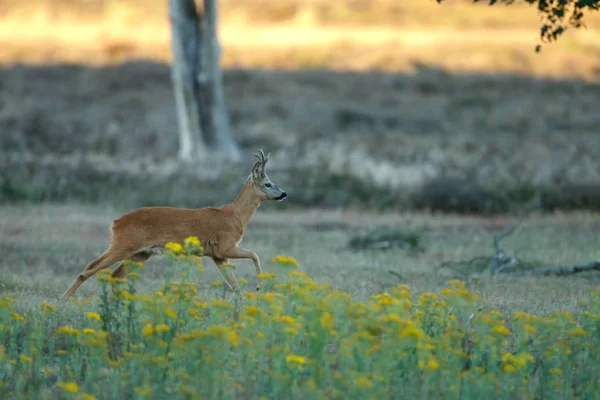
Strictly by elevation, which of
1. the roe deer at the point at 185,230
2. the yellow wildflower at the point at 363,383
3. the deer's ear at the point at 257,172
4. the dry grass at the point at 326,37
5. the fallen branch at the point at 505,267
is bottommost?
the fallen branch at the point at 505,267

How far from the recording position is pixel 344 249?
15.4m

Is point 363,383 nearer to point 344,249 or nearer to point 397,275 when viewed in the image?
point 397,275

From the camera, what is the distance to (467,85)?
120ft

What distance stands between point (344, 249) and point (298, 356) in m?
8.37

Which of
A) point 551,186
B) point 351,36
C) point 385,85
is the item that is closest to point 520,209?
point 551,186

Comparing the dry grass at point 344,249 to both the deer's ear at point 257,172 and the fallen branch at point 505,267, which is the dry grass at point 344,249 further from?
the deer's ear at point 257,172

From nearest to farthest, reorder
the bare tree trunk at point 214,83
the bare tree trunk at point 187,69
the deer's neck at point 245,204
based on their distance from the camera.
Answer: the deer's neck at point 245,204 < the bare tree trunk at point 187,69 < the bare tree trunk at point 214,83

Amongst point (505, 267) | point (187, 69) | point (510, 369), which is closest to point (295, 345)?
point (510, 369)

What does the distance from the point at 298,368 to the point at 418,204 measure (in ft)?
42.2

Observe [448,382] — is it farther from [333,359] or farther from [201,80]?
[201,80]

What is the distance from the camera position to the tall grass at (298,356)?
22.2 feet

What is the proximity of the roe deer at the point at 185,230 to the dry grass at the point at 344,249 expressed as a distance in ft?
2.62

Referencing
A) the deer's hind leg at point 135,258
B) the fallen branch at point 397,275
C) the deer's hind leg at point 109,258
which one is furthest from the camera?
the fallen branch at point 397,275

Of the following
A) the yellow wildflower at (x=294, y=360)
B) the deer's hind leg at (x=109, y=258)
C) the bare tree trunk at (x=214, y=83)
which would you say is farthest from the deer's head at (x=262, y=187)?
the bare tree trunk at (x=214, y=83)
